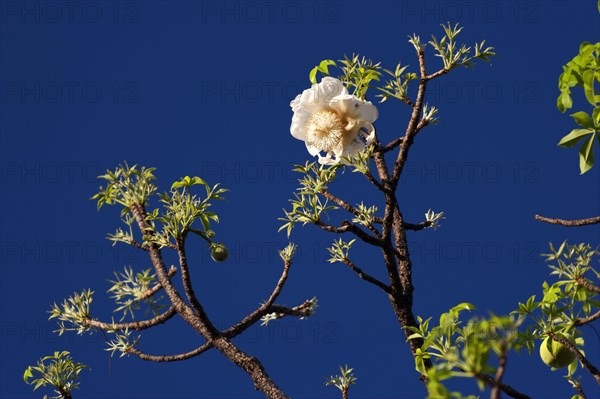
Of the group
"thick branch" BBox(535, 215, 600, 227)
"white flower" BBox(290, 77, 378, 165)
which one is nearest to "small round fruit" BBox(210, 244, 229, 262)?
"white flower" BBox(290, 77, 378, 165)

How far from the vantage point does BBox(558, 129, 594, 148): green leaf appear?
2482 millimetres

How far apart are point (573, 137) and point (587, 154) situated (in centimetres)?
7

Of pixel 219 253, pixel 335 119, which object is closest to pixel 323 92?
pixel 335 119

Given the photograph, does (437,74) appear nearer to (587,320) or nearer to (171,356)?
(587,320)

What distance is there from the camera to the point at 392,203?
9.15 feet

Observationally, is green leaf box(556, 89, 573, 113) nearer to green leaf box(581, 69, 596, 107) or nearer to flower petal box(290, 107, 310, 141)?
green leaf box(581, 69, 596, 107)

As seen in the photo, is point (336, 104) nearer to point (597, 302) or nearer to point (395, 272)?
point (395, 272)

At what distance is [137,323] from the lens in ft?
10.5

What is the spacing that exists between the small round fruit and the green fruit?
1290 mm

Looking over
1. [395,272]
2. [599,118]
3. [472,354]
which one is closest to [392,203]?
[395,272]

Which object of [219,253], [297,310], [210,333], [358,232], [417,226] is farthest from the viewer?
[297,310]

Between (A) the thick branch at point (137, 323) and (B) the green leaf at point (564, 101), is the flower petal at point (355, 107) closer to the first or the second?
(B) the green leaf at point (564, 101)

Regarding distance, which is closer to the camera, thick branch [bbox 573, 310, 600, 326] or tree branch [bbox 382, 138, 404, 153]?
thick branch [bbox 573, 310, 600, 326]

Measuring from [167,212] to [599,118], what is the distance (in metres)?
1.58
